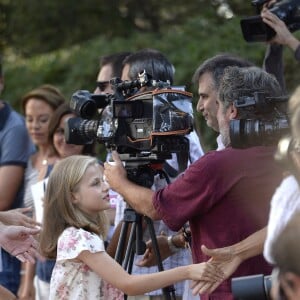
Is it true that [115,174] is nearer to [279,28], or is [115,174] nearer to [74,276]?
[74,276]

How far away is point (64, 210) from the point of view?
4906mm

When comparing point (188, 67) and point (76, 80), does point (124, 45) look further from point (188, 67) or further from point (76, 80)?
point (188, 67)

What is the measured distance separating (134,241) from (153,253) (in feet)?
0.38

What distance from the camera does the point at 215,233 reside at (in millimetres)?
4250

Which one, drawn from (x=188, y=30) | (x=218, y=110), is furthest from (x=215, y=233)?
(x=188, y=30)

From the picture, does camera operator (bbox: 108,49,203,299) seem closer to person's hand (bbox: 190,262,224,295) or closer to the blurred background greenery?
person's hand (bbox: 190,262,224,295)

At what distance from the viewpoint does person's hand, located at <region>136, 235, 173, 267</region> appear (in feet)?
16.4

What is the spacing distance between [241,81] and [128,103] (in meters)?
0.62

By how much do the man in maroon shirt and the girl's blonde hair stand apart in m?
0.68

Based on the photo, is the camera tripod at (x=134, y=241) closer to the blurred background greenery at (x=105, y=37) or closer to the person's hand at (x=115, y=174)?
the person's hand at (x=115, y=174)

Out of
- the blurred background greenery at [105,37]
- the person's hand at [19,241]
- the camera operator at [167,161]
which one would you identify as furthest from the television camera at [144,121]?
the blurred background greenery at [105,37]

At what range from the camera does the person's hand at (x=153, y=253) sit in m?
4.99

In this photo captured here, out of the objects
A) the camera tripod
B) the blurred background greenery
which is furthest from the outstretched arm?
the blurred background greenery

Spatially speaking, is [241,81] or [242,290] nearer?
[242,290]
